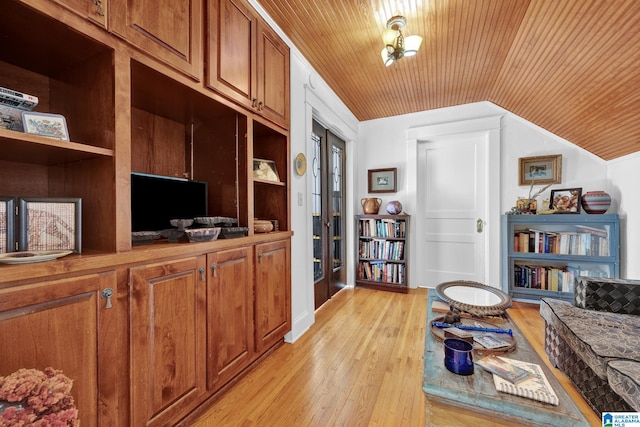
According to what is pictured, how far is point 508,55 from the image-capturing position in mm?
2357

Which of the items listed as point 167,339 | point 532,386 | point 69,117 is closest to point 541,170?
point 532,386

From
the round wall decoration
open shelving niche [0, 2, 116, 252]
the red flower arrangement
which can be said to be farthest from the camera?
the round wall decoration

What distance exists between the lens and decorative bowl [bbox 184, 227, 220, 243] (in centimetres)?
138

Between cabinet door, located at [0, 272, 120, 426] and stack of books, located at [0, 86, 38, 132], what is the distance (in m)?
0.57

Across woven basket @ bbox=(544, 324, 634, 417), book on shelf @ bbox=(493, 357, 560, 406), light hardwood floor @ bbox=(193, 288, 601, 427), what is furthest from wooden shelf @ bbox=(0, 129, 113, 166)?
woven basket @ bbox=(544, 324, 634, 417)

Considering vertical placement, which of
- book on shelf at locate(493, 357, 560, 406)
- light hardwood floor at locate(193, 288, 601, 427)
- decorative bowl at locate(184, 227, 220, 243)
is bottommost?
light hardwood floor at locate(193, 288, 601, 427)

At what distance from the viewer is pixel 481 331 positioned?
1.38 meters

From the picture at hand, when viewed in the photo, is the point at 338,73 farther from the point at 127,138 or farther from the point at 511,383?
the point at 511,383

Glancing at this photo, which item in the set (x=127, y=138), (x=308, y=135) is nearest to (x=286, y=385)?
(x=127, y=138)

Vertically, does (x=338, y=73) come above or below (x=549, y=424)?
above

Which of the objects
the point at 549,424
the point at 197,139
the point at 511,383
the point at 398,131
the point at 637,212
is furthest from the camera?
the point at 398,131

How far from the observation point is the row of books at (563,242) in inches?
111

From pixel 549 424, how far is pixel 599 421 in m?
1.01

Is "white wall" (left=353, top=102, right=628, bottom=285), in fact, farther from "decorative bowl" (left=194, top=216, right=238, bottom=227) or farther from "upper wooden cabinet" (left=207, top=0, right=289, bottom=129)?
"decorative bowl" (left=194, top=216, right=238, bottom=227)
